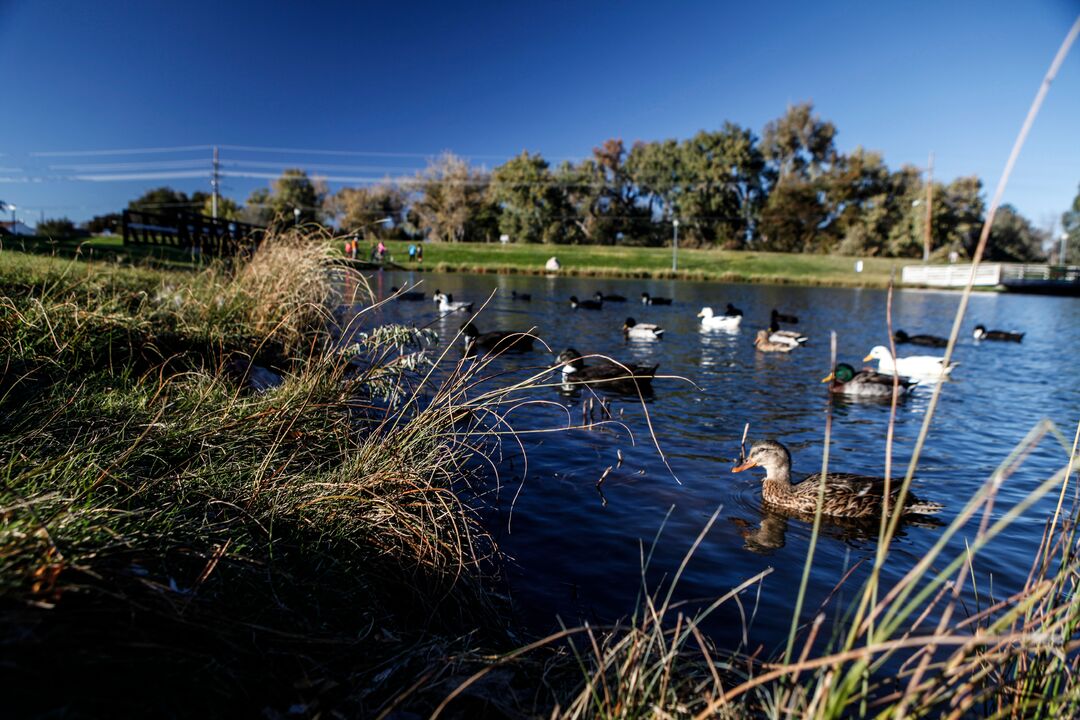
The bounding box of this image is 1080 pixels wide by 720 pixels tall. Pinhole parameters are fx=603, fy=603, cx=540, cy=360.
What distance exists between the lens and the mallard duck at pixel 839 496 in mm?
5219

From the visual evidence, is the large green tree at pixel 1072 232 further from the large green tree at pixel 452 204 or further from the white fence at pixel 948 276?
the large green tree at pixel 452 204

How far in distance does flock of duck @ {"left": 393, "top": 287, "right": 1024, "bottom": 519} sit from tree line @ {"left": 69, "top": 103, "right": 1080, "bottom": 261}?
56.7 metres

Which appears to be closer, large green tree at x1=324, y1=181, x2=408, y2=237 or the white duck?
the white duck

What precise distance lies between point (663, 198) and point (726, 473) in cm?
8090

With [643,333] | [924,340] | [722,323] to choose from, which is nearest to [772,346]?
[643,333]

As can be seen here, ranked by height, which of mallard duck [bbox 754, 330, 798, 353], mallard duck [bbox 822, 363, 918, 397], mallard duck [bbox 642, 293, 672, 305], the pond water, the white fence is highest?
the white fence

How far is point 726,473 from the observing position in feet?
20.5

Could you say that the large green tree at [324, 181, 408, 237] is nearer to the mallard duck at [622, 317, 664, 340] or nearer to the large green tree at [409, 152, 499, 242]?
the large green tree at [409, 152, 499, 242]

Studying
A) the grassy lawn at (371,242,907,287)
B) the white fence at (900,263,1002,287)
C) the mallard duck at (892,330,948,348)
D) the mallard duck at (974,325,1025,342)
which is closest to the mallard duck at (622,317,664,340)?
the mallard duck at (892,330,948,348)

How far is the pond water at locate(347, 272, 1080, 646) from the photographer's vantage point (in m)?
4.07

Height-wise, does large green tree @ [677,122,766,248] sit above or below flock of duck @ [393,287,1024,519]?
above

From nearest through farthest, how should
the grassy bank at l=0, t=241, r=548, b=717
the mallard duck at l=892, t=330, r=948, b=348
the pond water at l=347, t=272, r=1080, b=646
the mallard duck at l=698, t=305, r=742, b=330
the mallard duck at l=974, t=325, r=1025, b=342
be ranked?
the grassy bank at l=0, t=241, r=548, b=717 < the pond water at l=347, t=272, r=1080, b=646 < the mallard duck at l=892, t=330, r=948, b=348 < the mallard duck at l=974, t=325, r=1025, b=342 < the mallard duck at l=698, t=305, r=742, b=330

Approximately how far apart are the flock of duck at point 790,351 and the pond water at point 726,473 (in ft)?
0.84

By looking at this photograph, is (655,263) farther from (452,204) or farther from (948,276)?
(452,204)
